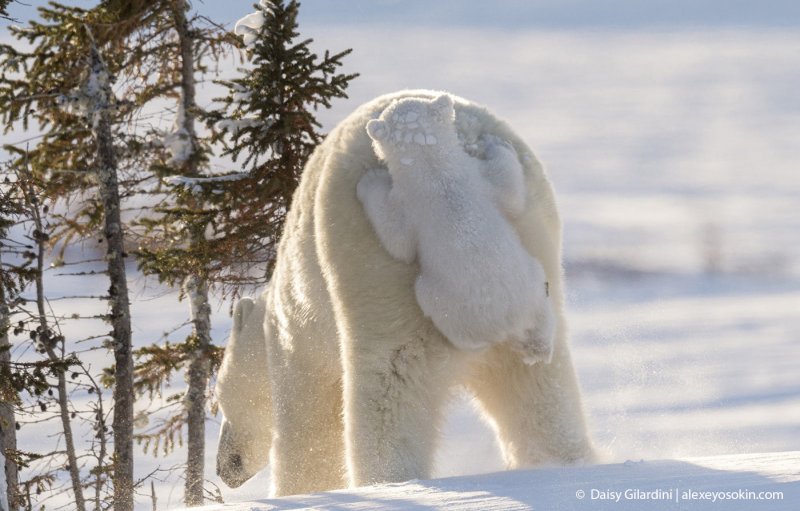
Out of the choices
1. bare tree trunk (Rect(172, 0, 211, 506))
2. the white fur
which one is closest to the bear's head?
the white fur

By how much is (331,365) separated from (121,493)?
4924 millimetres

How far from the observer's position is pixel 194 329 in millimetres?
12062

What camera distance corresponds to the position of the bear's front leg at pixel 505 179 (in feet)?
16.1

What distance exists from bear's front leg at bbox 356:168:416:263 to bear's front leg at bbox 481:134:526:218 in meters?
0.44

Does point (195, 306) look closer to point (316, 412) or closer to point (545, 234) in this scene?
point (316, 412)

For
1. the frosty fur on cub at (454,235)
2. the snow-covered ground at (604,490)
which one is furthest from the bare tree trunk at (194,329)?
the snow-covered ground at (604,490)

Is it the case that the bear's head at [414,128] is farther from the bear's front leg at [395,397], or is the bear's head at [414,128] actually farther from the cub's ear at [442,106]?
the bear's front leg at [395,397]

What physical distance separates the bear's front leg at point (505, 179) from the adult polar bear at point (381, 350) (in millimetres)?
134

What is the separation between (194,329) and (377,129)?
7.82 m

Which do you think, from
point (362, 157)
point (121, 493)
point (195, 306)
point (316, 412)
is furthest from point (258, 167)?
point (362, 157)

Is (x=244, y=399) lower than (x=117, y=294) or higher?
lower

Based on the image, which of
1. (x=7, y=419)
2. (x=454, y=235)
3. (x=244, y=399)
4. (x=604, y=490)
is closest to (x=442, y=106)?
(x=454, y=235)

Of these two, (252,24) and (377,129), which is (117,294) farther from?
(377,129)

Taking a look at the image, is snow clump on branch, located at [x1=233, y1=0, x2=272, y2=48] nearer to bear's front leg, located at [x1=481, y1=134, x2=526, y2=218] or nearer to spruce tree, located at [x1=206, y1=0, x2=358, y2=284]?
spruce tree, located at [x1=206, y1=0, x2=358, y2=284]
